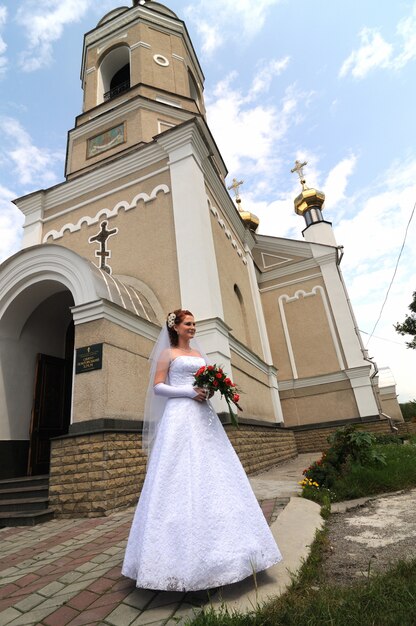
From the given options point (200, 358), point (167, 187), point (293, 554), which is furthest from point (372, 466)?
point (167, 187)

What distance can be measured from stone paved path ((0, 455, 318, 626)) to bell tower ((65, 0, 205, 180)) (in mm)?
10255

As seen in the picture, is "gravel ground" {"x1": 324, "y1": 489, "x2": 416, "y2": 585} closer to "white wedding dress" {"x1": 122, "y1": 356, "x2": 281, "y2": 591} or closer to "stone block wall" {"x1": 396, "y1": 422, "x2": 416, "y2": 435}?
"white wedding dress" {"x1": 122, "y1": 356, "x2": 281, "y2": 591}

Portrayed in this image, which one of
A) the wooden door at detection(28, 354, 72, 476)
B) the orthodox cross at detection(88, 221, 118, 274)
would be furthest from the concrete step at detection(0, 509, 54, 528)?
the orthodox cross at detection(88, 221, 118, 274)

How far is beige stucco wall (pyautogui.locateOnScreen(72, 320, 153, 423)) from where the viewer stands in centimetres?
544

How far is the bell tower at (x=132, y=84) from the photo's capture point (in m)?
11.6

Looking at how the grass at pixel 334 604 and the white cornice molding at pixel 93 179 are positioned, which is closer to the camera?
the grass at pixel 334 604

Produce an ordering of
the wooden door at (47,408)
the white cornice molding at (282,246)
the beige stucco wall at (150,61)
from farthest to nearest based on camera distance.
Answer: the white cornice molding at (282,246), the beige stucco wall at (150,61), the wooden door at (47,408)

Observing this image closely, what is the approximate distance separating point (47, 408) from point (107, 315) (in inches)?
136

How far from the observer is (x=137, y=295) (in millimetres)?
7816

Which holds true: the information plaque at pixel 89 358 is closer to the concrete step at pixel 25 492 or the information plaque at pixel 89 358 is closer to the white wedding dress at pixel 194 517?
the concrete step at pixel 25 492

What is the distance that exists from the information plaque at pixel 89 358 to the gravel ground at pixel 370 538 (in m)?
3.82

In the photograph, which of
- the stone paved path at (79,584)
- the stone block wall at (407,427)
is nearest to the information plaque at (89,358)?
the stone paved path at (79,584)

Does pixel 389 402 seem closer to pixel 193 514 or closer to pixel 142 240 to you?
pixel 142 240

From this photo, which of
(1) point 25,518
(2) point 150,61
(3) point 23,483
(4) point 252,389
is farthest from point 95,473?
(2) point 150,61
